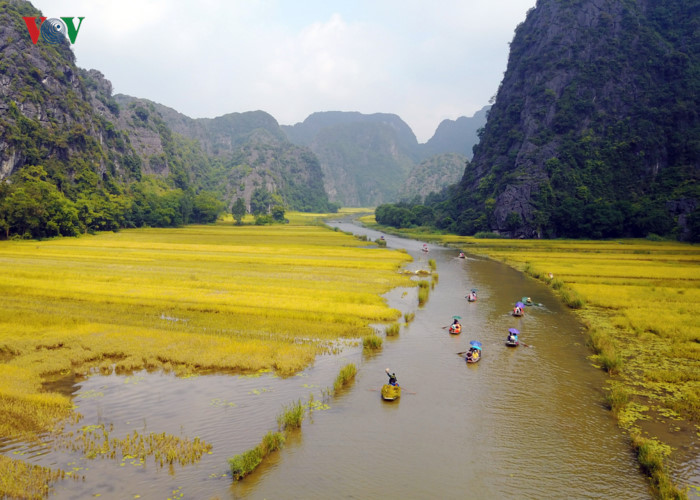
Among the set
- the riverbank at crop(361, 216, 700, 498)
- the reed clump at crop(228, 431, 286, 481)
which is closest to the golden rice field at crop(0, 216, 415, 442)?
the reed clump at crop(228, 431, 286, 481)

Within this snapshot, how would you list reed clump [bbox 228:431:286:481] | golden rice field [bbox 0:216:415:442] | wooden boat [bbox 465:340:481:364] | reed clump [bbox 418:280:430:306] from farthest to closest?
reed clump [bbox 418:280:430:306], wooden boat [bbox 465:340:481:364], golden rice field [bbox 0:216:415:442], reed clump [bbox 228:431:286:481]

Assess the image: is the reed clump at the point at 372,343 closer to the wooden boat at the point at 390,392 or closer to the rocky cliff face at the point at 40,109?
the wooden boat at the point at 390,392

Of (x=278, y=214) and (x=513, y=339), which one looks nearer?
(x=513, y=339)

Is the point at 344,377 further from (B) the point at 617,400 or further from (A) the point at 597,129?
(A) the point at 597,129

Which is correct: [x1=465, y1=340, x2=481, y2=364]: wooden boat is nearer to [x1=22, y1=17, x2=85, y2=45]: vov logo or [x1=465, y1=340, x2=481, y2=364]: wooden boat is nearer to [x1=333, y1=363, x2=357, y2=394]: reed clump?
[x1=333, y1=363, x2=357, y2=394]: reed clump

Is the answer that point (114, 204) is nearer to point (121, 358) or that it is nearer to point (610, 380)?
point (121, 358)

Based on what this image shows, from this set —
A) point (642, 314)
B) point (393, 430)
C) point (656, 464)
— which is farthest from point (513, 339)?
point (642, 314)
